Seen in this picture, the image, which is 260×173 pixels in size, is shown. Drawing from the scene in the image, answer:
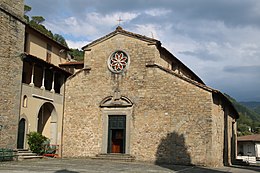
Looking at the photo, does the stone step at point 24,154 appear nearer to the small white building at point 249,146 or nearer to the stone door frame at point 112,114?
the stone door frame at point 112,114

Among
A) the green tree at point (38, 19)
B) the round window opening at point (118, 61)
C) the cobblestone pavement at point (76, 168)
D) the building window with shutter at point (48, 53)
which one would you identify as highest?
the green tree at point (38, 19)

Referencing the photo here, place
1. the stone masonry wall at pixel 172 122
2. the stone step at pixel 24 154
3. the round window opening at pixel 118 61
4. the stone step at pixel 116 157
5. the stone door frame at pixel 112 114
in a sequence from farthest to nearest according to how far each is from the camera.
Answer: the round window opening at pixel 118 61 < the stone door frame at pixel 112 114 < the stone step at pixel 116 157 < the stone masonry wall at pixel 172 122 < the stone step at pixel 24 154

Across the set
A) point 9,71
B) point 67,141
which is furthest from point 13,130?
point 67,141

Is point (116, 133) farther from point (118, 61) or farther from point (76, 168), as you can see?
point (76, 168)

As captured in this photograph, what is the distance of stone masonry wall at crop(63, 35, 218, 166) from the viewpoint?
21109mm

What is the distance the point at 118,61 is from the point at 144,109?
424 cm

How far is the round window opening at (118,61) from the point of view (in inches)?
952

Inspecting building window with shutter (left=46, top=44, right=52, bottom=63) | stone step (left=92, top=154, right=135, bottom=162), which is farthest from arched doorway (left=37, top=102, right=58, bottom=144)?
stone step (left=92, top=154, right=135, bottom=162)

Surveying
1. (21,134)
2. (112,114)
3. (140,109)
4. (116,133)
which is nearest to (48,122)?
(21,134)

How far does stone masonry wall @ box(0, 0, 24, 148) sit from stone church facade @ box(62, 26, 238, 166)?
5.42m

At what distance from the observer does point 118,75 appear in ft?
79.5

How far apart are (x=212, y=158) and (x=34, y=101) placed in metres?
12.4

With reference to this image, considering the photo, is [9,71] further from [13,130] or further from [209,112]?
[209,112]

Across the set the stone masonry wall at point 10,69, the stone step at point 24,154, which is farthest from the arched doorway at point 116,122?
the stone masonry wall at point 10,69
